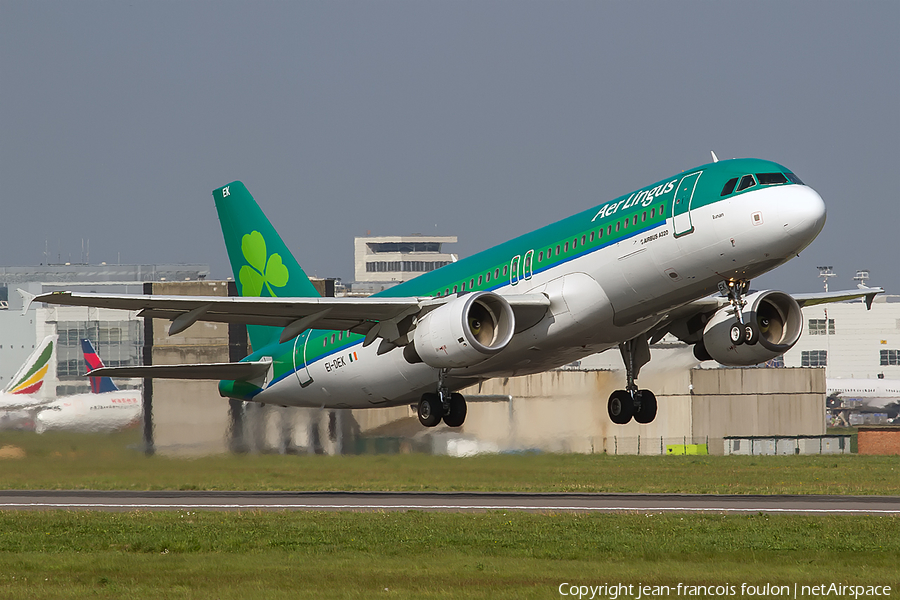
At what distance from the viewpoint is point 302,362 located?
3666cm

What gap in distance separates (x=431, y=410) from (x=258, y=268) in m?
10.7

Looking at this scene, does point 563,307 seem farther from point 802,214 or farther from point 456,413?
point 802,214

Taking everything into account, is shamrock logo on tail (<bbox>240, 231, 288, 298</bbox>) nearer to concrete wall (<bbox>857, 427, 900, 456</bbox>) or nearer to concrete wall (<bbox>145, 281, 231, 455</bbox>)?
concrete wall (<bbox>145, 281, 231, 455</bbox>)

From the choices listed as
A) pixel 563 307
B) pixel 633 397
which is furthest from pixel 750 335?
pixel 633 397

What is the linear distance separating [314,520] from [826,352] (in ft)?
415

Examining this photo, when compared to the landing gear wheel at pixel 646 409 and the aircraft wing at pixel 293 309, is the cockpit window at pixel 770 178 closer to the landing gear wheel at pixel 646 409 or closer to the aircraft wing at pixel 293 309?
the aircraft wing at pixel 293 309

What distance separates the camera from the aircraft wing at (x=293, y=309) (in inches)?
1134

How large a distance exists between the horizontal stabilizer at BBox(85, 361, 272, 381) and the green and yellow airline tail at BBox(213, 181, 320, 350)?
1976mm

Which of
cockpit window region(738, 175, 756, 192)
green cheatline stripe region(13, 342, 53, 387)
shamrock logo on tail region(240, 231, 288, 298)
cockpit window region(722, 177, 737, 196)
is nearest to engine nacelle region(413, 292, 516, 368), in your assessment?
cockpit window region(722, 177, 737, 196)

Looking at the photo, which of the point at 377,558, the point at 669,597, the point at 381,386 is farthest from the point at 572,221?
the point at 669,597

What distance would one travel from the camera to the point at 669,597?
17562 mm

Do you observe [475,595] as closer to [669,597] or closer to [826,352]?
[669,597]

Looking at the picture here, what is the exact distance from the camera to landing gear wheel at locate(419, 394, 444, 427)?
32.3 m

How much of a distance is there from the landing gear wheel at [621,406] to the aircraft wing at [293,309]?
651 centimetres
